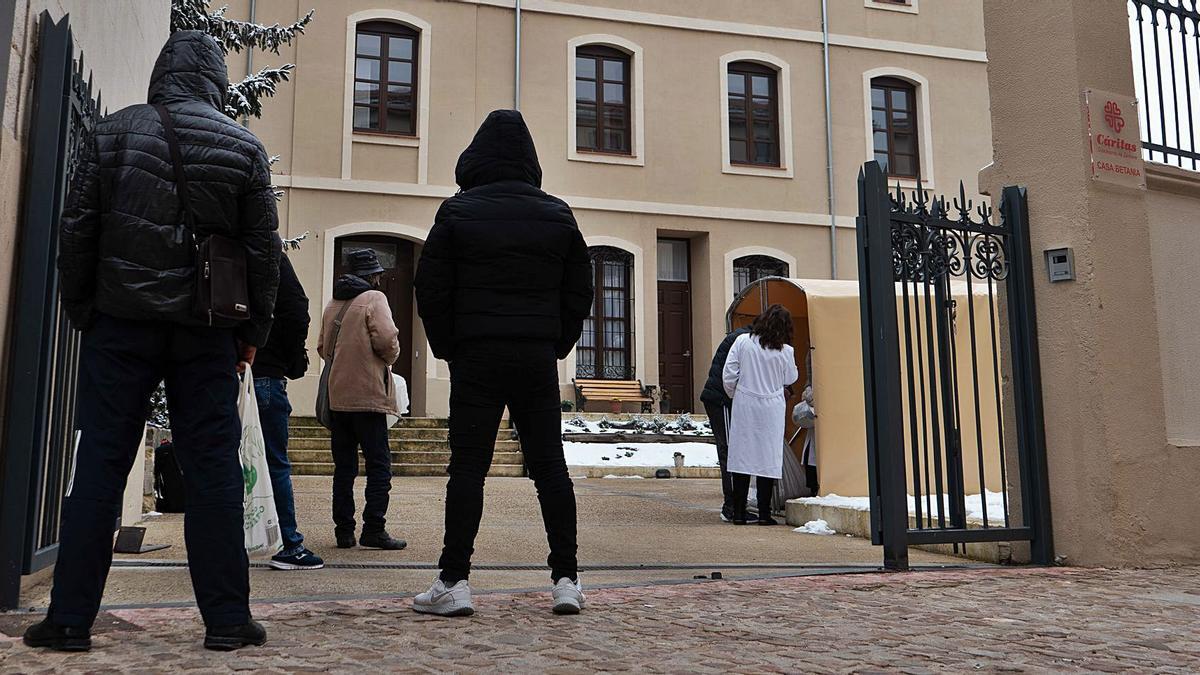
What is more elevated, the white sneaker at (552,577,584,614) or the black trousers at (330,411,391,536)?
the black trousers at (330,411,391,536)

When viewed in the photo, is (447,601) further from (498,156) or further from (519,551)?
(519,551)

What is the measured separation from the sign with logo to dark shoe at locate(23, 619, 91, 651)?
5.21 m

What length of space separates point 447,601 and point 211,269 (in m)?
1.47

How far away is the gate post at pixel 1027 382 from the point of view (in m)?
5.88

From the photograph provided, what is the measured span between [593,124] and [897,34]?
639 cm

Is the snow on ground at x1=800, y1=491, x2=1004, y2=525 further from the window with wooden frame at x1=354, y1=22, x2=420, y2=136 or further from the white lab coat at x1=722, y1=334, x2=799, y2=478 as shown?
the window with wooden frame at x1=354, y1=22, x2=420, y2=136

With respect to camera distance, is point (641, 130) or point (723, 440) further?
point (641, 130)

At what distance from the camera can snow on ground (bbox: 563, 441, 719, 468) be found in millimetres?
14820

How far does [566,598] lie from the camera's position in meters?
4.04

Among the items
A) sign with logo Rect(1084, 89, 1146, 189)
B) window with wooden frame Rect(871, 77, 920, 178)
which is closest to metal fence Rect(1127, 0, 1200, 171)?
sign with logo Rect(1084, 89, 1146, 189)

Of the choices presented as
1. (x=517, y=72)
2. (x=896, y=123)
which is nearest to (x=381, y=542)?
(x=517, y=72)

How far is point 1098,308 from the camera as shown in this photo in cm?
577

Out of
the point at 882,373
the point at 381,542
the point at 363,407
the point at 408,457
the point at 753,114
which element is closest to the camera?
the point at 882,373

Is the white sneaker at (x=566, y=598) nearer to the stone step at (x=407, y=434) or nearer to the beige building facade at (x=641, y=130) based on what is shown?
the stone step at (x=407, y=434)
